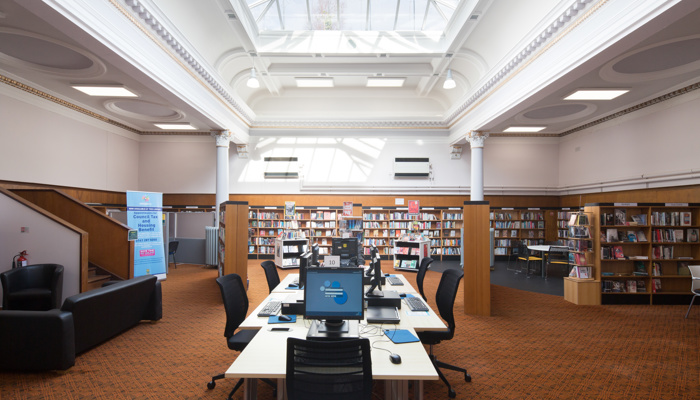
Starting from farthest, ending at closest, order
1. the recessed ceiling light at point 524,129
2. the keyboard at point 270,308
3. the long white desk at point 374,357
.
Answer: the recessed ceiling light at point 524,129 → the keyboard at point 270,308 → the long white desk at point 374,357

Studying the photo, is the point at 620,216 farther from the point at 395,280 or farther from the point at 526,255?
the point at 395,280

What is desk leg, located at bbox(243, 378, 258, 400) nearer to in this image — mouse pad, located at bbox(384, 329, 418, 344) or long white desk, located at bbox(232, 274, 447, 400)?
long white desk, located at bbox(232, 274, 447, 400)

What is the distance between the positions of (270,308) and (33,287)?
5.00 meters

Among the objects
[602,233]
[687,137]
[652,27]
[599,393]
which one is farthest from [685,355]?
[687,137]

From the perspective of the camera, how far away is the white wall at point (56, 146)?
24.4 feet

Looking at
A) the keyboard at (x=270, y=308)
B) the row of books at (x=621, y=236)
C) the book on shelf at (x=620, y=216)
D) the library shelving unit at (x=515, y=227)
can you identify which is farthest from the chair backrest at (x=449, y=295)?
the library shelving unit at (x=515, y=227)

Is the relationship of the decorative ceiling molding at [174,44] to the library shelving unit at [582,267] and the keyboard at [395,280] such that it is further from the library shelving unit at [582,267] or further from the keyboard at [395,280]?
the library shelving unit at [582,267]

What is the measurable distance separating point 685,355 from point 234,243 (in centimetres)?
730

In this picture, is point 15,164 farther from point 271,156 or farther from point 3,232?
point 271,156

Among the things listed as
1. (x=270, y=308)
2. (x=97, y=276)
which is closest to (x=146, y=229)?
(x=97, y=276)

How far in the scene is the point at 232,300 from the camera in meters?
3.59

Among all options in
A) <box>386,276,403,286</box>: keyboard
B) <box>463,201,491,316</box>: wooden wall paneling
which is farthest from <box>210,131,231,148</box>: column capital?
<box>463,201,491,316</box>: wooden wall paneling

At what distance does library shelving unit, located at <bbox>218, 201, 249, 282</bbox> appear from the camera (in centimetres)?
687

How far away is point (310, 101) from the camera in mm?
12039
